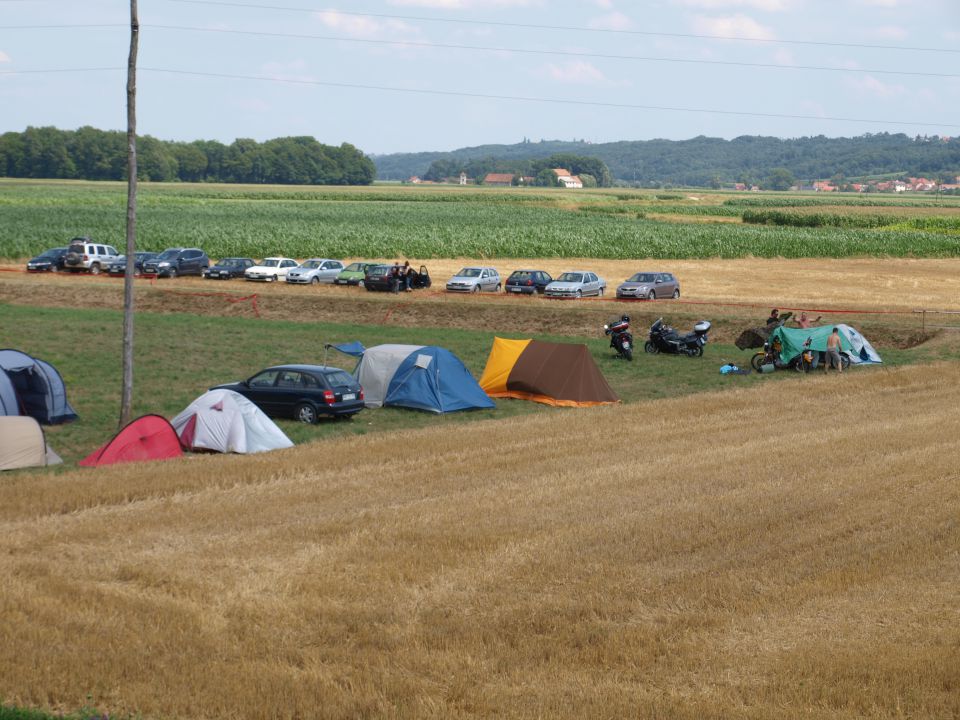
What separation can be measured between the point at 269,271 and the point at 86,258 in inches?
383

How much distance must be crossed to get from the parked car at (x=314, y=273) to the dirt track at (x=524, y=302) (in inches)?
38.8

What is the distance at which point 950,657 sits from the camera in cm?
1167

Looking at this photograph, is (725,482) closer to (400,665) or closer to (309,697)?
(400,665)

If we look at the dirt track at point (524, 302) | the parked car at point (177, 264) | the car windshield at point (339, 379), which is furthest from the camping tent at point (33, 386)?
the parked car at point (177, 264)

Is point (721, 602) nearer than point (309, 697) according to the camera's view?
No

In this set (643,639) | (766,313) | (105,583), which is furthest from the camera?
(766,313)

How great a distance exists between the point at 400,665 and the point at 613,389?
21.4m

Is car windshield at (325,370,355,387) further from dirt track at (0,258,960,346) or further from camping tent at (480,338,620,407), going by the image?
dirt track at (0,258,960,346)

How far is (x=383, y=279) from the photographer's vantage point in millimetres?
54500

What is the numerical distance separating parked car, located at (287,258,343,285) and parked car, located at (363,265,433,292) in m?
3.68

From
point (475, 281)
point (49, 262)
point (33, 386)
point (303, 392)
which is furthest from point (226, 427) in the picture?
point (49, 262)

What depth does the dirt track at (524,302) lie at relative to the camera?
46594mm

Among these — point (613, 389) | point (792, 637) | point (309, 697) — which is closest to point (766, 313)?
point (613, 389)

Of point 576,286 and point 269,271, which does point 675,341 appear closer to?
point 576,286
